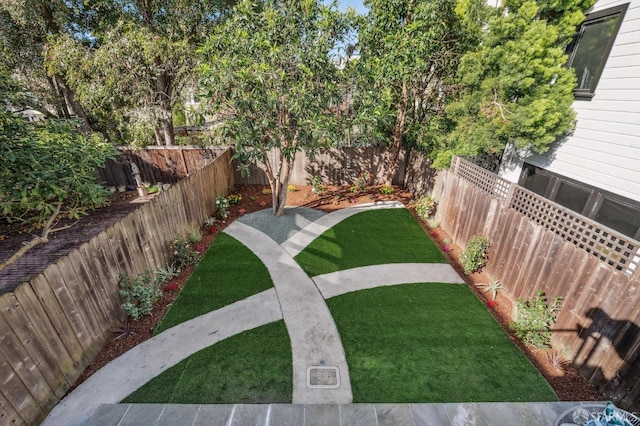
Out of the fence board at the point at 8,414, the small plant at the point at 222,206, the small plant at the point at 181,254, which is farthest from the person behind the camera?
the small plant at the point at 222,206

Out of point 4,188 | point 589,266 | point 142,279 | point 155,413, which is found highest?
point 4,188

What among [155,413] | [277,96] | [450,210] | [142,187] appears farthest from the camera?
[142,187]

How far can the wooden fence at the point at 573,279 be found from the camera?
4.07 meters

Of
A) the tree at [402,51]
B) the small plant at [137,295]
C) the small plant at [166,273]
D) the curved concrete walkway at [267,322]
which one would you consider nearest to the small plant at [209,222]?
the curved concrete walkway at [267,322]

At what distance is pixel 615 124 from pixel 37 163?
11.3 m

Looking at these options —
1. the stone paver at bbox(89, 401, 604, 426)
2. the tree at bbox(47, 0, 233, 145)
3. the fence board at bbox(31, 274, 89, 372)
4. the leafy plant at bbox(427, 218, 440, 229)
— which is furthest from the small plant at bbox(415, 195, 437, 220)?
the tree at bbox(47, 0, 233, 145)

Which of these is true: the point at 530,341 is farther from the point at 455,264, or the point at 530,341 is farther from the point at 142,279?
the point at 142,279

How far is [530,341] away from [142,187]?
45.6 ft

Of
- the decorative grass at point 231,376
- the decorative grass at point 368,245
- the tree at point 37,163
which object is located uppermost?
the tree at point 37,163

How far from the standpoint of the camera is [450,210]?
29.5ft

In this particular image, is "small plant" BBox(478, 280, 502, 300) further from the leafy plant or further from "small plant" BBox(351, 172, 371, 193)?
"small plant" BBox(351, 172, 371, 193)

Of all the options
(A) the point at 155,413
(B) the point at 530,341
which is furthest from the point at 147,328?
(B) the point at 530,341

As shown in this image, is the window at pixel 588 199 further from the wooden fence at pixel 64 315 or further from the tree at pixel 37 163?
the tree at pixel 37 163

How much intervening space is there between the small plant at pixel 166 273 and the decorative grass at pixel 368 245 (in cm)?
322
